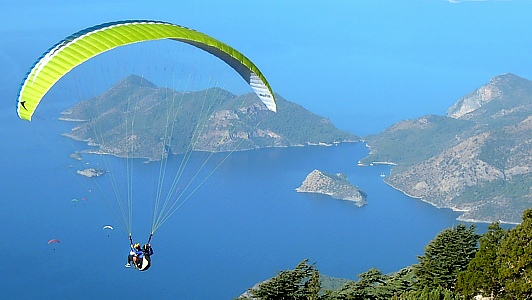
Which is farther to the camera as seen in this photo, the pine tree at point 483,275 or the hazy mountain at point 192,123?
the hazy mountain at point 192,123

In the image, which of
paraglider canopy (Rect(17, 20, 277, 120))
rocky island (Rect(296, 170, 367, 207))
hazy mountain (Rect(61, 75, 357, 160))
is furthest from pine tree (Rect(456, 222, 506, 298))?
hazy mountain (Rect(61, 75, 357, 160))

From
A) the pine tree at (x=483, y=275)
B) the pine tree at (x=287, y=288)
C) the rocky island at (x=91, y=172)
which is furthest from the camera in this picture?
the rocky island at (x=91, y=172)

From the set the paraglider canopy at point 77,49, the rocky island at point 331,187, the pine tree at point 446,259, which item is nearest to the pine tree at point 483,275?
the pine tree at point 446,259

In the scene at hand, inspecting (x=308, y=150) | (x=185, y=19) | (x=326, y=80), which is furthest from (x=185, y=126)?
(x=185, y=19)

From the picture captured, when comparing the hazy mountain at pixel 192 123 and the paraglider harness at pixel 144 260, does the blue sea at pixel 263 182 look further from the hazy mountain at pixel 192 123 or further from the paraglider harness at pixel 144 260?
the paraglider harness at pixel 144 260

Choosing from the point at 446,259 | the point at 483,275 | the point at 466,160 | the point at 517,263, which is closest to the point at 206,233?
the point at 466,160

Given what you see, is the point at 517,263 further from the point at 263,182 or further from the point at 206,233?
the point at 263,182

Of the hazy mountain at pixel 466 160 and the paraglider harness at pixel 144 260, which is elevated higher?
the hazy mountain at pixel 466 160
